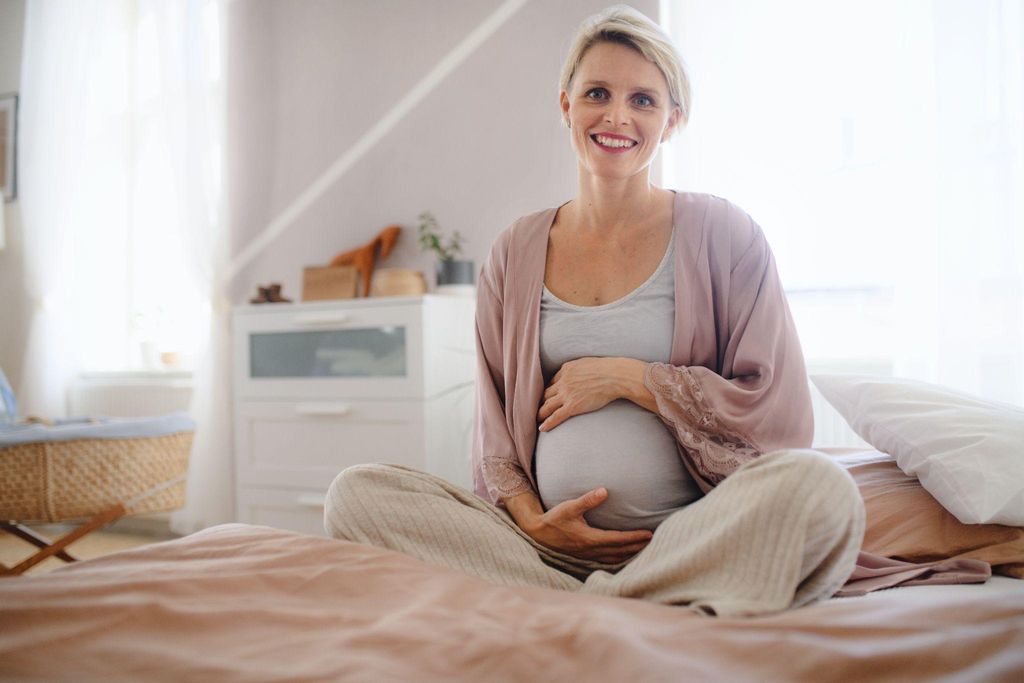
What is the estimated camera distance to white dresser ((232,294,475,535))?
2.44 m

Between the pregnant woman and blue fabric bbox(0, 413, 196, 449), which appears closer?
the pregnant woman

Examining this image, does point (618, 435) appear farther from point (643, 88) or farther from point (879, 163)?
point (879, 163)

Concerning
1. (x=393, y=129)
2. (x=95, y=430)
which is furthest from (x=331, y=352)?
(x=393, y=129)

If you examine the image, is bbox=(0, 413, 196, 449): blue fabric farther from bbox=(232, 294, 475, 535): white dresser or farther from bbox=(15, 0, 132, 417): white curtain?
bbox=(15, 0, 132, 417): white curtain

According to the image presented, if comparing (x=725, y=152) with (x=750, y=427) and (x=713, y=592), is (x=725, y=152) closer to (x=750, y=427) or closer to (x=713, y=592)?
(x=750, y=427)

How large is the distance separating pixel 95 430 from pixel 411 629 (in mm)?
1828

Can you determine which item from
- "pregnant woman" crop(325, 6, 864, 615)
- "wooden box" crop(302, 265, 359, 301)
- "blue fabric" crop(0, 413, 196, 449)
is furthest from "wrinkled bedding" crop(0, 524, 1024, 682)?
"wooden box" crop(302, 265, 359, 301)

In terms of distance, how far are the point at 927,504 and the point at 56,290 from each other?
3706mm

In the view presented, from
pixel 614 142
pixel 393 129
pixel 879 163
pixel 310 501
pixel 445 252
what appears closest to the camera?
pixel 614 142

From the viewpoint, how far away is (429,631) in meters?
0.80

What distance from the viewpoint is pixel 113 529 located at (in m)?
3.67

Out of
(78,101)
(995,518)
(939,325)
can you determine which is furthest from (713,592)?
(78,101)

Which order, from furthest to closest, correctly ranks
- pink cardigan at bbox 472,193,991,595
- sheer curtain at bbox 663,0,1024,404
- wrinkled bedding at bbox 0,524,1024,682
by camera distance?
sheer curtain at bbox 663,0,1024,404, pink cardigan at bbox 472,193,991,595, wrinkled bedding at bbox 0,524,1024,682

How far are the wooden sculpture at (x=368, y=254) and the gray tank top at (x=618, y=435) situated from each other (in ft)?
5.35
